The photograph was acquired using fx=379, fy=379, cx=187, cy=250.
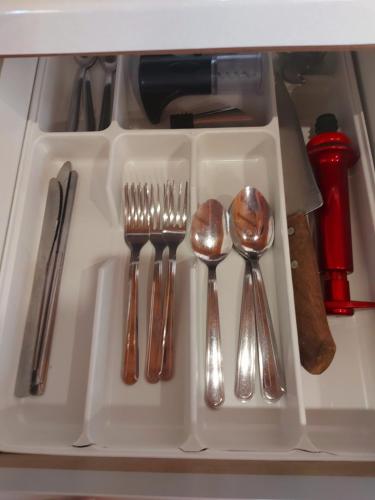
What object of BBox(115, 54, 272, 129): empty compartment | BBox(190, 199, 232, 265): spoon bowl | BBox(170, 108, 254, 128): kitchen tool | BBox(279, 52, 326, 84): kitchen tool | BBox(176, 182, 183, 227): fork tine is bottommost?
BBox(190, 199, 232, 265): spoon bowl

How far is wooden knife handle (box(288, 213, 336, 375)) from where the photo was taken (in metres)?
0.54

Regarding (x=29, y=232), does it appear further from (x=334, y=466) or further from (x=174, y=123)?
(x=334, y=466)

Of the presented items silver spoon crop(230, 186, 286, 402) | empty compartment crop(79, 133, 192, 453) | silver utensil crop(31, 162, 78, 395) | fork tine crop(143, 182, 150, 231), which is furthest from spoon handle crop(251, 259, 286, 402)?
silver utensil crop(31, 162, 78, 395)

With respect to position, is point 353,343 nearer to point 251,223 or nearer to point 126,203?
point 251,223

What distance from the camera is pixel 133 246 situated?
2.12ft

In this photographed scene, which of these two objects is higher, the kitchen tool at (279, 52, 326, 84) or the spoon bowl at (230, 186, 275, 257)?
the kitchen tool at (279, 52, 326, 84)

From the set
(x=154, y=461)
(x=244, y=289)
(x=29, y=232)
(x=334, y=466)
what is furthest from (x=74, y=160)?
(x=334, y=466)

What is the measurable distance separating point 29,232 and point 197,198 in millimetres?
293

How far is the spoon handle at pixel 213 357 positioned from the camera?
542 mm

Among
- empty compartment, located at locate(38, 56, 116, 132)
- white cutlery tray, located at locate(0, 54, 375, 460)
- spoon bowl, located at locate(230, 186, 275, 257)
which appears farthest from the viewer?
empty compartment, located at locate(38, 56, 116, 132)

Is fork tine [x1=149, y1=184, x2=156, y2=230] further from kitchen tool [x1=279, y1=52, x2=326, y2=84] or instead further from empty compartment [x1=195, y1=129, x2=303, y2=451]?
kitchen tool [x1=279, y1=52, x2=326, y2=84]

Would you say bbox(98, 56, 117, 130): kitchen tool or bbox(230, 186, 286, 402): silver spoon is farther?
bbox(98, 56, 117, 130): kitchen tool

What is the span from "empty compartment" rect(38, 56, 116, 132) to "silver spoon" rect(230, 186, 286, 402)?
0.36m

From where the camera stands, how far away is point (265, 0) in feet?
1.39
